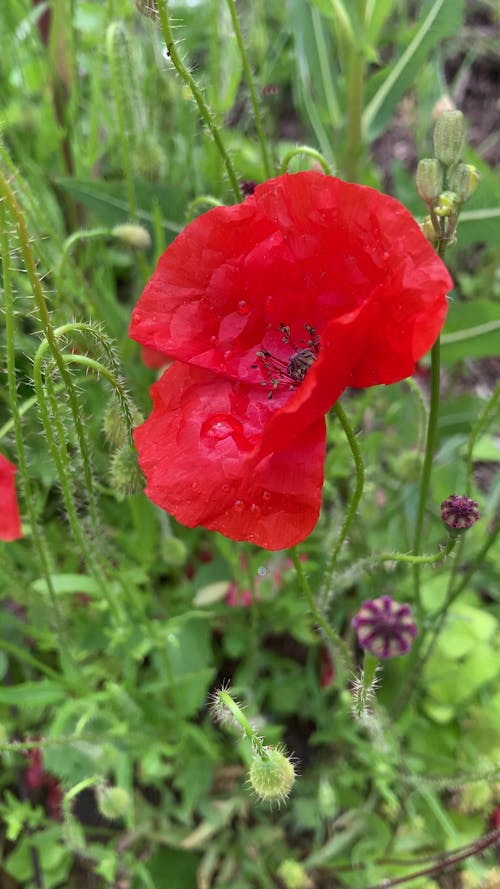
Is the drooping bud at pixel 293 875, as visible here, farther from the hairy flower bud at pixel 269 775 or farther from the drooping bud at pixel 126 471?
the drooping bud at pixel 126 471

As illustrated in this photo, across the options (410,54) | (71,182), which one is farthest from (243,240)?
(410,54)

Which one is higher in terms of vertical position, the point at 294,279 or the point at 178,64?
the point at 178,64

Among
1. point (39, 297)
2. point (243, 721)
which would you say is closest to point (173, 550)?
point (243, 721)

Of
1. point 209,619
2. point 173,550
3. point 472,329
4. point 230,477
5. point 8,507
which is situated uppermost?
point 230,477

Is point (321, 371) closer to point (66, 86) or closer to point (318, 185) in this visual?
point (318, 185)

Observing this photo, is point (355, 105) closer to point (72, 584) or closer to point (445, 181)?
point (445, 181)

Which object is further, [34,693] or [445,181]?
[34,693]
